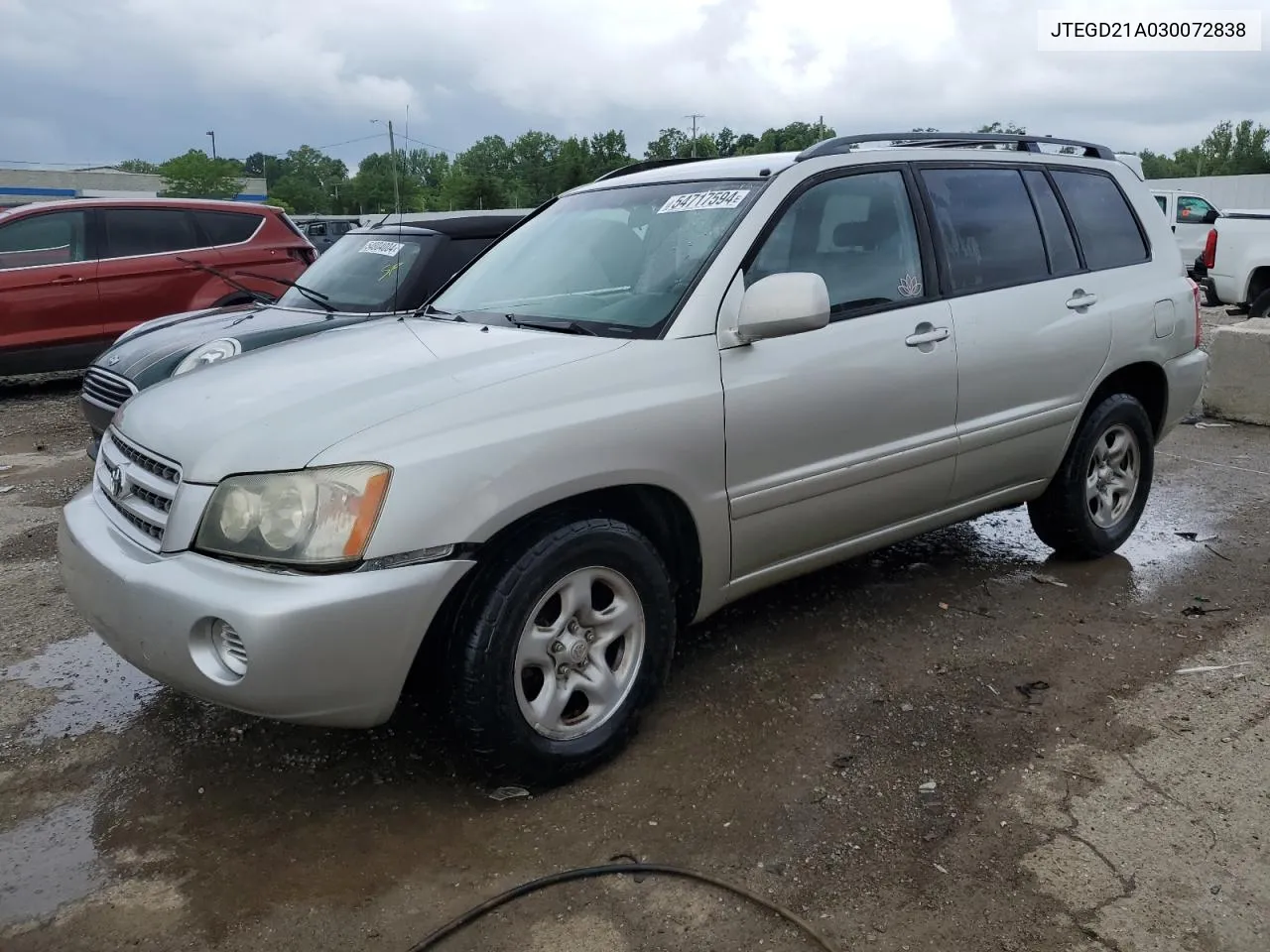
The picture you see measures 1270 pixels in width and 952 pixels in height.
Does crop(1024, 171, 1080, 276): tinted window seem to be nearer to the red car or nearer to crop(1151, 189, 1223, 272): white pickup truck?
the red car

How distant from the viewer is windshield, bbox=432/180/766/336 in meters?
3.40

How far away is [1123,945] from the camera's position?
2361mm

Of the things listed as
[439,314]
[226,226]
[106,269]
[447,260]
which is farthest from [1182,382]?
[106,269]

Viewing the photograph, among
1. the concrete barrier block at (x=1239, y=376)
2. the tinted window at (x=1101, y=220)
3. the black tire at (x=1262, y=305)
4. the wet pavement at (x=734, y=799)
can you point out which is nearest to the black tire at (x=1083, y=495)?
the wet pavement at (x=734, y=799)

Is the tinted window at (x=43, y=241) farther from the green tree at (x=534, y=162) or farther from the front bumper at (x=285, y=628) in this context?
the green tree at (x=534, y=162)

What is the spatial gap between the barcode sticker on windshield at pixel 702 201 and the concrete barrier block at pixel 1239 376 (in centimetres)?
610

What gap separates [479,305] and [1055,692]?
8.01 ft

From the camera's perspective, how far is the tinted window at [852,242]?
3545 millimetres

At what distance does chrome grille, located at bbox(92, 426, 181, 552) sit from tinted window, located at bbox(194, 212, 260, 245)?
727 cm

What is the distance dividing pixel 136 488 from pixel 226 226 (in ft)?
25.4

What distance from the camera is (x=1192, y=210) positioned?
66.5ft

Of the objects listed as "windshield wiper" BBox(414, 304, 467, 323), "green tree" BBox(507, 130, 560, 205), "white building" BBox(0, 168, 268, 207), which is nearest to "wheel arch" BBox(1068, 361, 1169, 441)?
"windshield wiper" BBox(414, 304, 467, 323)

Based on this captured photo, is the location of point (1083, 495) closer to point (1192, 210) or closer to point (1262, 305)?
point (1262, 305)

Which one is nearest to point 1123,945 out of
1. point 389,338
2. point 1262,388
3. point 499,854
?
point 499,854
